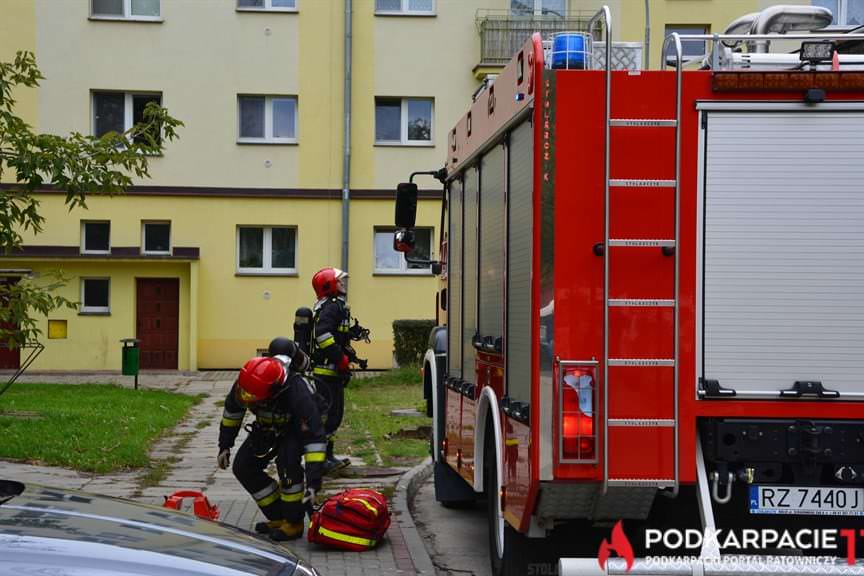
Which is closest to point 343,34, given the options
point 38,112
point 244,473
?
point 38,112

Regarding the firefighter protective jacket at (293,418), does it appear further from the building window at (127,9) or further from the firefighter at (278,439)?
the building window at (127,9)

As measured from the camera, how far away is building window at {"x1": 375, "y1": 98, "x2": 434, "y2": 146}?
2877 cm

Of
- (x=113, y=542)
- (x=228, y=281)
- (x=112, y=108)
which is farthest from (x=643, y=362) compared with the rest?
(x=112, y=108)

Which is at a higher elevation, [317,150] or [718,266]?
[317,150]

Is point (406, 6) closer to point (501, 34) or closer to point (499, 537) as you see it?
point (501, 34)

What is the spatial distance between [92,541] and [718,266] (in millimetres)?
3369

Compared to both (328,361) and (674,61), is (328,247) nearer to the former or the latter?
(328,361)

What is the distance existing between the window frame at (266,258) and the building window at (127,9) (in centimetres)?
527

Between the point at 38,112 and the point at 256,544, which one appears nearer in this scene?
the point at 256,544

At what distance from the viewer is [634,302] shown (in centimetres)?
598

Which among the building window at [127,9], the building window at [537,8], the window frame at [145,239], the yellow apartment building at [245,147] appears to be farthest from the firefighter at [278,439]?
the building window at [537,8]

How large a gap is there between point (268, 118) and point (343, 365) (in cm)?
1763

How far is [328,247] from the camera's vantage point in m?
28.3

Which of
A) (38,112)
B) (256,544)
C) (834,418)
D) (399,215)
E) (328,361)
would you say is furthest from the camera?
(38,112)
